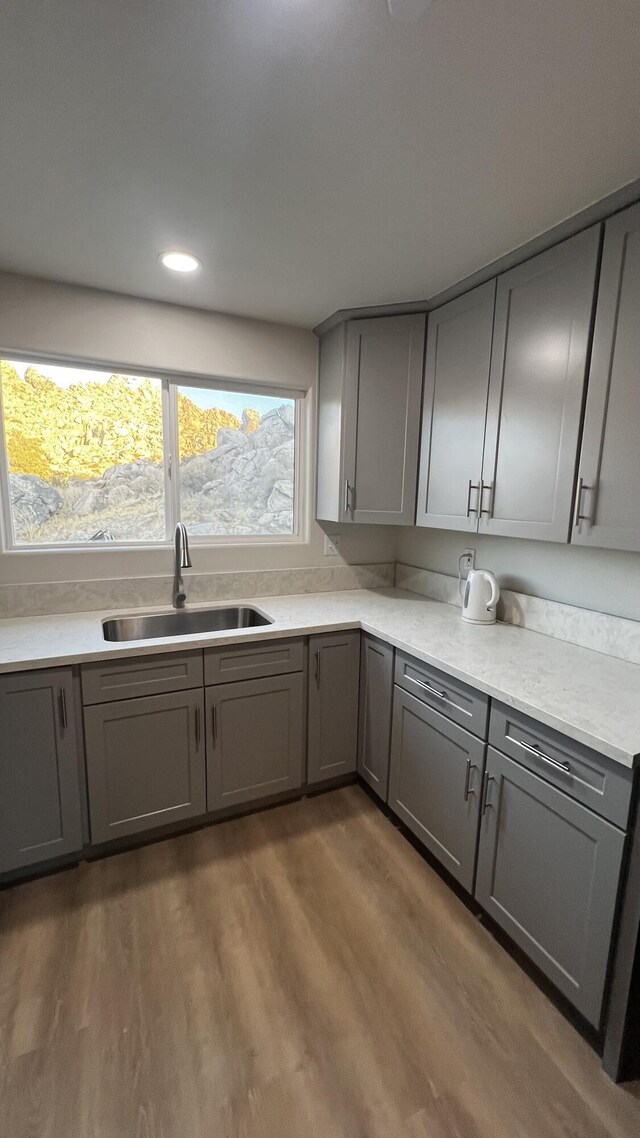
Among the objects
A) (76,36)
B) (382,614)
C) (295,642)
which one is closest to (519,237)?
(76,36)

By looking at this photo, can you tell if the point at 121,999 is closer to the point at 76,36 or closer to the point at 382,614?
the point at 382,614

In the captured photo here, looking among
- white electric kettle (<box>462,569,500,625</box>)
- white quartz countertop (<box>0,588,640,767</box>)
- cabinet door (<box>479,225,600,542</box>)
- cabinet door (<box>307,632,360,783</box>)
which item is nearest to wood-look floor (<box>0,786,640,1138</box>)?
cabinet door (<box>307,632,360,783</box>)

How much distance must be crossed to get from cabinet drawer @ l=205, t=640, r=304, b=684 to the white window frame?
0.73 m

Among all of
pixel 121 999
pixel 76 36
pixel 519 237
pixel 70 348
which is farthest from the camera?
pixel 70 348

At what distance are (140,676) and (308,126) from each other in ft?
5.86

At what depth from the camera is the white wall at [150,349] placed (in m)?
2.03

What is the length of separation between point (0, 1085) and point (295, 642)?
4.94ft

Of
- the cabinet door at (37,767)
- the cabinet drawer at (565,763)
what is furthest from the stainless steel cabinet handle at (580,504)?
the cabinet door at (37,767)

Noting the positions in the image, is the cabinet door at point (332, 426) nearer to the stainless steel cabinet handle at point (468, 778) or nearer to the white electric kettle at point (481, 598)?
the white electric kettle at point (481, 598)

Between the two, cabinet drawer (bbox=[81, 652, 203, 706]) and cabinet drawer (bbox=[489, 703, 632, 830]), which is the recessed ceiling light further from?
cabinet drawer (bbox=[489, 703, 632, 830])

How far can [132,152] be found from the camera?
124cm

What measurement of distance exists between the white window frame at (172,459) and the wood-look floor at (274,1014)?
4.57 ft

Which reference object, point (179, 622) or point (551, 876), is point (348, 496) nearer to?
point (179, 622)

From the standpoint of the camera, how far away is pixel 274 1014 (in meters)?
1.33
